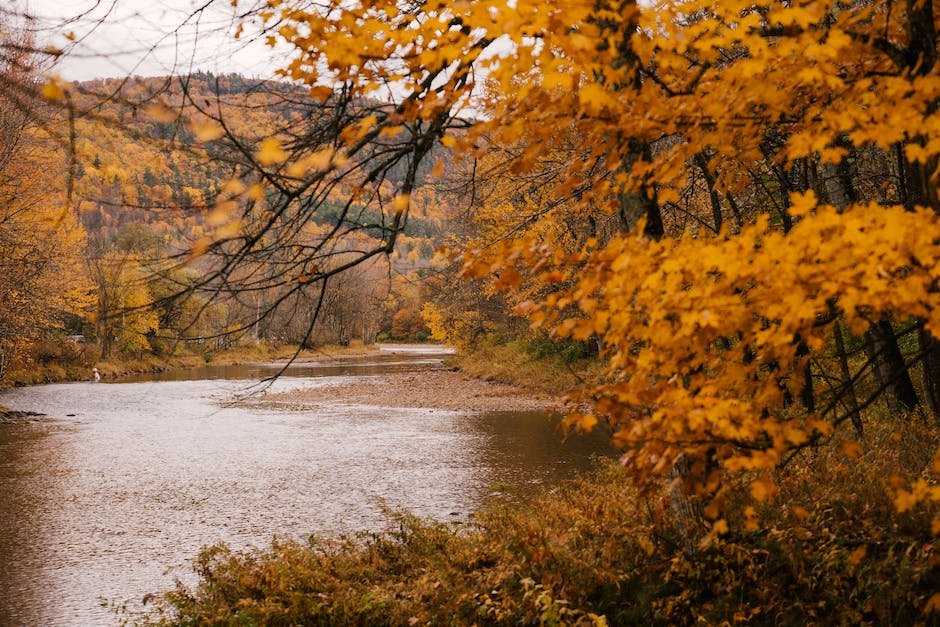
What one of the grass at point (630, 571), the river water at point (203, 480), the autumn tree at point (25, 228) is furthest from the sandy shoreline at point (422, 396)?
the grass at point (630, 571)

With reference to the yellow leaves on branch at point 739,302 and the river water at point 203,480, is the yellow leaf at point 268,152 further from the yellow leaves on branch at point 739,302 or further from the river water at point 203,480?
the river water at point 203,480

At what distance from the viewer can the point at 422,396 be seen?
2444 cm

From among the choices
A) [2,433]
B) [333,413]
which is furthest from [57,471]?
[333,413]

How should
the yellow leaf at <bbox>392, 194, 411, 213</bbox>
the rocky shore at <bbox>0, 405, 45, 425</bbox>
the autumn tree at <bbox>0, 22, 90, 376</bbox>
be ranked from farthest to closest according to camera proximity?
Answer: the rocky shore at <bbox>0, 405, 45, 425</bbox> → the autumn tree at <bbox>0, 22, 90, 376</bbox> → the yellow leaf at <bbox>392, 194, 411, 213</bbox>

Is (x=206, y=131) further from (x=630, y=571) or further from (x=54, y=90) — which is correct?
(x=630, y=571)

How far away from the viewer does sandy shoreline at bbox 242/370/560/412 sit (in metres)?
21.4

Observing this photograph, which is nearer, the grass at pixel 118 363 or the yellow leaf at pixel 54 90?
the yellow leaf at pixel 54 90

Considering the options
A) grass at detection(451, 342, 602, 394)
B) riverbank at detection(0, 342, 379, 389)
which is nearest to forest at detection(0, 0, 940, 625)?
riverbank at detection(0, 342, 379, 389)

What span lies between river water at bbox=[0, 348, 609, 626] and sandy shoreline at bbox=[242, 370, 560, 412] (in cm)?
147

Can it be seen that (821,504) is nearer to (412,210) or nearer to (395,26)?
(412,210)

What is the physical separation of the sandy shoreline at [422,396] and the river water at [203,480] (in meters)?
1.47

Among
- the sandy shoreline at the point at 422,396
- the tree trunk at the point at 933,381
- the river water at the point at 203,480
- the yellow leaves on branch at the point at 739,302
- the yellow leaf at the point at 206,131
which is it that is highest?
the yellow leaf at the point at 206,131

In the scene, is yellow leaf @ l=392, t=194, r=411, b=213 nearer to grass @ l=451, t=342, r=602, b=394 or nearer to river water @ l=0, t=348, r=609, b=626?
river water @ l=0, t=348, r=609, b=626

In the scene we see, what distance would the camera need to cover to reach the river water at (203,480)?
744cm
